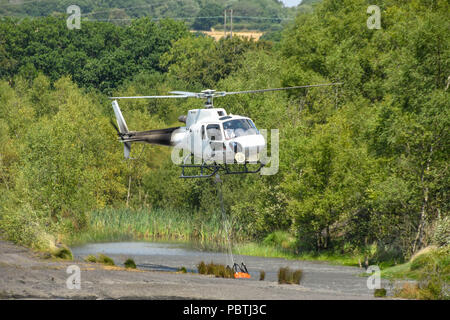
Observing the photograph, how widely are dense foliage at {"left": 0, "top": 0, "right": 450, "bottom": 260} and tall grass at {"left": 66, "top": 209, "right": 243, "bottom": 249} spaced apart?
4.27 feet

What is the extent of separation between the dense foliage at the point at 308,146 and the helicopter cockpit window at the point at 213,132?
17813 mm

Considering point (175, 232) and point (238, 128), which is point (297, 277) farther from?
point (175, 232)

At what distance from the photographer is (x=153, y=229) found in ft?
205

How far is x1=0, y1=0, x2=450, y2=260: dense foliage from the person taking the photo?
48688mm

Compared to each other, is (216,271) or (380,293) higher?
(380,293)

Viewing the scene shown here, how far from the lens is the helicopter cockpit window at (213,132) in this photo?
3372 cm

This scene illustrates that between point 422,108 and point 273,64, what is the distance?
1256 inches

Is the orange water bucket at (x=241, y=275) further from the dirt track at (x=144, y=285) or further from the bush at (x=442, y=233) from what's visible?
the bush at (x=442, y=233)

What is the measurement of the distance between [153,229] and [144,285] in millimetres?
26615

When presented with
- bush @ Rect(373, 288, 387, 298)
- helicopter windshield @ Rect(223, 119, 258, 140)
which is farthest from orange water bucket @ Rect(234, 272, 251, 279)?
helicopter windshield @ Rect(223, 119, 258, 140)

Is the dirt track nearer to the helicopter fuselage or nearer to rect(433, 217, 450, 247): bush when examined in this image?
rect(433, 217, 450, 247): bush

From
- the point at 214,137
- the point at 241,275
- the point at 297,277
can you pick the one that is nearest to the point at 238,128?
the point at 214,137
